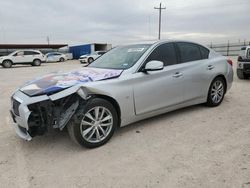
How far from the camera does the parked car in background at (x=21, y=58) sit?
2230cm

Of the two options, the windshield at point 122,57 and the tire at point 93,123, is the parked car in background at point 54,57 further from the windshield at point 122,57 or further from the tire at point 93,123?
the tire at point 93,123

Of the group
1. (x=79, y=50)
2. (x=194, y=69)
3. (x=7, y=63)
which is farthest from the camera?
(x=79, y=50)

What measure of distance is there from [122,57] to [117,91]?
1043 mm

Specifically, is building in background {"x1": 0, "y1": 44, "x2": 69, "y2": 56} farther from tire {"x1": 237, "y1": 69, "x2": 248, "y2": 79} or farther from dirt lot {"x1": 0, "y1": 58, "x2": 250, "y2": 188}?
dirt lot {"x1": 0, "y1": 58, "x2": 250, "y2": 188}

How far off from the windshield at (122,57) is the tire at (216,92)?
1815mm

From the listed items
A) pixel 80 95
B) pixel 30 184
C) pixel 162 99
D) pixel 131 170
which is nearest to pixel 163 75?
pixel 162 99

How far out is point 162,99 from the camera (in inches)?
165

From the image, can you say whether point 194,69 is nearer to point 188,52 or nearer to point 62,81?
point 188,52

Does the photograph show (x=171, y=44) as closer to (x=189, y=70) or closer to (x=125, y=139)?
(x=189, y=70)

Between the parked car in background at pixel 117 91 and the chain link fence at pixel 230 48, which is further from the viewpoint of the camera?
the chain link fence at pixel 230 48

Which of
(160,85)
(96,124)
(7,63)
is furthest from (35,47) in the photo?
(96,124)

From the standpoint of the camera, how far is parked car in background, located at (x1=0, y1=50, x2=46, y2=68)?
22.3m

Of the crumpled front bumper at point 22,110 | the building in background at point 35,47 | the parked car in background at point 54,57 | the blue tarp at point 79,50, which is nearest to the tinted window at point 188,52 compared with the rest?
the crumpled front bumper at point 22,110

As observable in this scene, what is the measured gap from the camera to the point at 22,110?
3.16 metres
